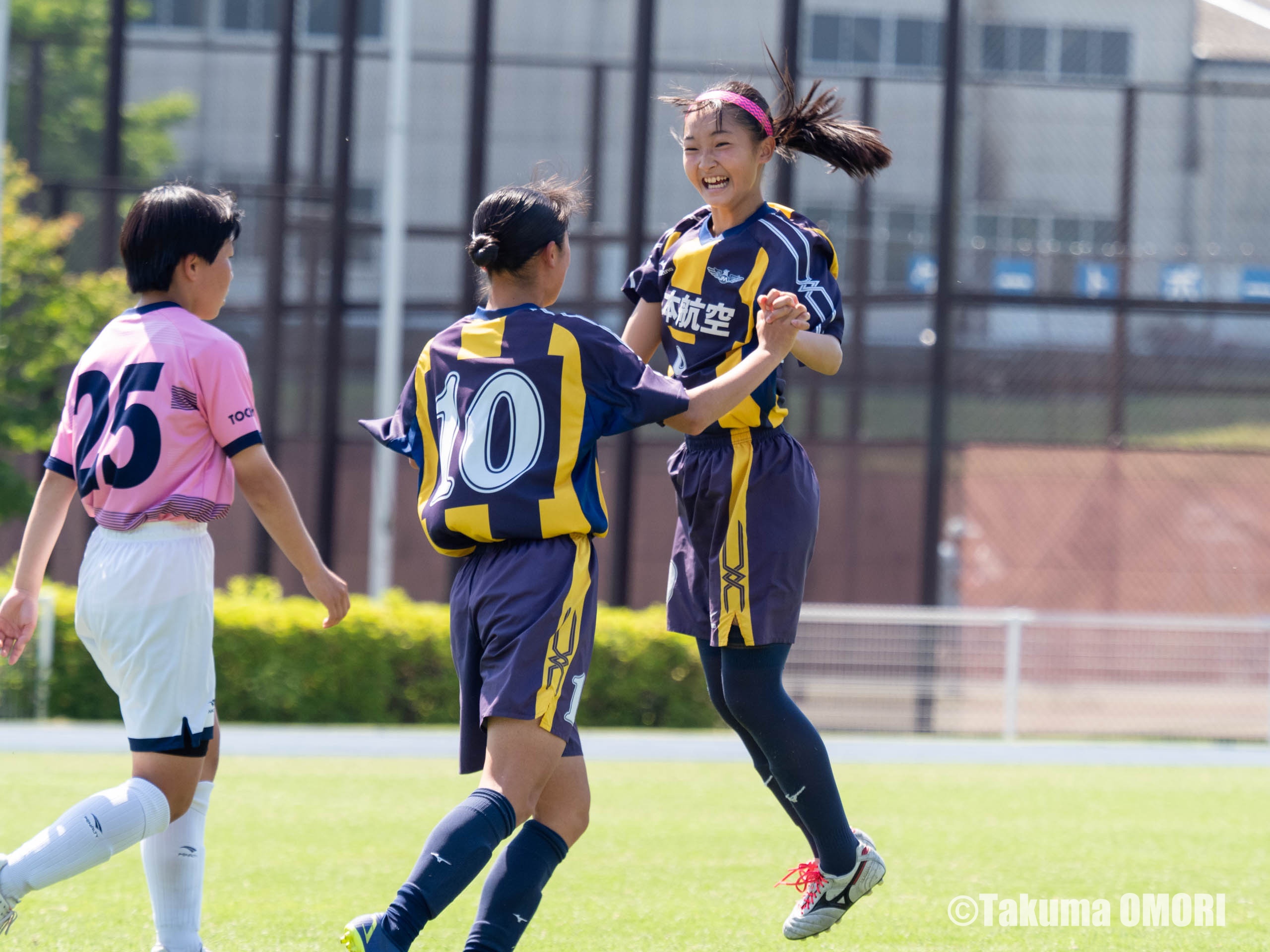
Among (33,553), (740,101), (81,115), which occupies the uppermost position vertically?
(81,115)

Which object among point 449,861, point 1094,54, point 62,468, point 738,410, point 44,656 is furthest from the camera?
point 1094,54

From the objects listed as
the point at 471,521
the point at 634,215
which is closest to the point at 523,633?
the point at 471,521

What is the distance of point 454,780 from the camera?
6480 mm

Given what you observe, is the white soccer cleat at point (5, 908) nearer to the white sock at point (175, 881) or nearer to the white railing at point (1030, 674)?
the white sock at point (175, 881)

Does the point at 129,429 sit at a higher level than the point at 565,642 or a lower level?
higher

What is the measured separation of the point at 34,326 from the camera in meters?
10.7

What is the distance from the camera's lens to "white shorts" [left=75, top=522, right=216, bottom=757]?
265 centimetres

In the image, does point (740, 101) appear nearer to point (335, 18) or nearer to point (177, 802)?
point (177, 802)

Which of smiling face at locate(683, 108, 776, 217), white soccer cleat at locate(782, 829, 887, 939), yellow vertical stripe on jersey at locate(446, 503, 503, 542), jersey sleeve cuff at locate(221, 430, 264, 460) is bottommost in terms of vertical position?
white soccer cleat at locate(782, 829, 887, 939)

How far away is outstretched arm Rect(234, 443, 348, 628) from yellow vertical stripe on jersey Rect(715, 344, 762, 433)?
973mm

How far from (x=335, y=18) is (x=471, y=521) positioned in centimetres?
1036

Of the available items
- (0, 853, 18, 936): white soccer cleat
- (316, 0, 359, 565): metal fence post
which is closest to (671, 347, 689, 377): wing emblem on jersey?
(0, 853, 18, 936): white soccer cleat

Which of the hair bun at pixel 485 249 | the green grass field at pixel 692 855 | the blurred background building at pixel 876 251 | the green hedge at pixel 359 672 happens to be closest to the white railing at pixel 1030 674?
the green hedge at pixel 359 672

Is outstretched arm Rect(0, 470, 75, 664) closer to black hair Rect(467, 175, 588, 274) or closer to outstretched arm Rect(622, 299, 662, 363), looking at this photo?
black hair Rect(467, 175, 588, 274)
